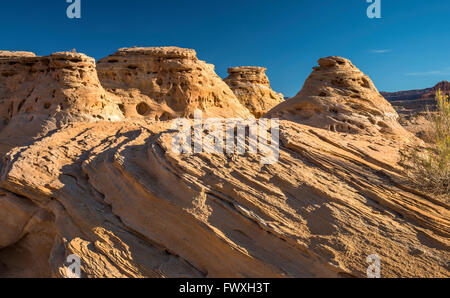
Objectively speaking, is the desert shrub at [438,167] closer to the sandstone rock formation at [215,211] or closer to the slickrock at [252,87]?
the sandstone rock formation at [215,211]

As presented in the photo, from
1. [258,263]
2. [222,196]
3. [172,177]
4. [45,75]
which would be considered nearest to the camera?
[258,263]

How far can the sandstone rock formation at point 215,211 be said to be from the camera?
13.2 feet

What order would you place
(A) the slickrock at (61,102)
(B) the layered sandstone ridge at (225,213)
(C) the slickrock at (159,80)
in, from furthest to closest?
1. (C) the slickrock at (159,80)
2. (A) the slickrock at (61,102)
3. (B) the layered sandstone ridge at (225,213)

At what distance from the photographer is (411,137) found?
30.4 feet

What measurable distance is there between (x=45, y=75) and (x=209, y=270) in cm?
1239

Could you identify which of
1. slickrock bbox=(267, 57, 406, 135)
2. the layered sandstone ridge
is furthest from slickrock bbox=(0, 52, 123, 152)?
slickrock bbox=(267, 57, 406, 135)

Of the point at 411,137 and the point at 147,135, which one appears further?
the point at 411,137

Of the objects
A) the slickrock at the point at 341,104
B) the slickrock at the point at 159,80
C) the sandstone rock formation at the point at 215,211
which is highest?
the slickrock at the point at 159,80

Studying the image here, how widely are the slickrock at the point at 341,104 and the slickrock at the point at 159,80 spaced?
306 inches

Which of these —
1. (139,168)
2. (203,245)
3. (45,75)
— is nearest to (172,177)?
(139,168)

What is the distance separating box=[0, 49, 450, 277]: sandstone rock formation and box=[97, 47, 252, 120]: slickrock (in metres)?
11.0

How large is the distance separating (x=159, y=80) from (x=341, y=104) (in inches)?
461

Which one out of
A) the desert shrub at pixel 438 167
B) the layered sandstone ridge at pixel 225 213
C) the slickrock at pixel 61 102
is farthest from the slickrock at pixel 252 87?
the desert shrub at pixel 438 167
